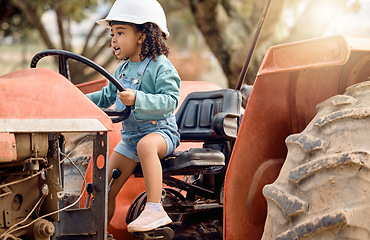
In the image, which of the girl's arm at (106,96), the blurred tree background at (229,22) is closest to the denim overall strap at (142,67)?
the girl's arm at (106,96)

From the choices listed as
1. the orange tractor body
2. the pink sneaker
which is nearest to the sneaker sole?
the pink sneaker

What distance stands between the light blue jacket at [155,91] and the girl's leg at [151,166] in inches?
5.7

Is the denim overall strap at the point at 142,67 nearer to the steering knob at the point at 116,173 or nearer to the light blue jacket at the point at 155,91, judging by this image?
the light blue jacket at the point at 155,91

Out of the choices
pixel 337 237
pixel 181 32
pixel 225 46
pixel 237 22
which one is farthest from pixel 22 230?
pixel 181 32

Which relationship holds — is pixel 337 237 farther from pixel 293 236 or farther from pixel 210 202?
pixel 210 202

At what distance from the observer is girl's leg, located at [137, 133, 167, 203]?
2674mm

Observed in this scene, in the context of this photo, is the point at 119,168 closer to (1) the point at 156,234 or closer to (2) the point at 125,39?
(1) the point at 156,234

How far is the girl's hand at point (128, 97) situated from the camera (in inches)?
99.0

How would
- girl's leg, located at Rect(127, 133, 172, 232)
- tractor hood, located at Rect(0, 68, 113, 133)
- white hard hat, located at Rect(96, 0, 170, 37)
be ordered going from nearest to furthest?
tractor hood, located at Rect(0, 68, 113, 133) → girl's leg, located at Rect(127, 133, 172, 232) → white hard hat, located at Rect(96, 0, 170, 37)

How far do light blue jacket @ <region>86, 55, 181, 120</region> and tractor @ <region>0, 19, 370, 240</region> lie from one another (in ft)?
0.39

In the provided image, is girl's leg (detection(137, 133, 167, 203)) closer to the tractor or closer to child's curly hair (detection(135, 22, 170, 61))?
the tractor

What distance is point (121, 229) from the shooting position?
309cm

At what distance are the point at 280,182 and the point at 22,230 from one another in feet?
3.30

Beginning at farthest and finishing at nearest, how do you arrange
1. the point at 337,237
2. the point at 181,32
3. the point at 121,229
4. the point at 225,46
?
1. the point at 181,32
2. the point at 225,46
3. the point at 121,229
4. the point at 337,237
